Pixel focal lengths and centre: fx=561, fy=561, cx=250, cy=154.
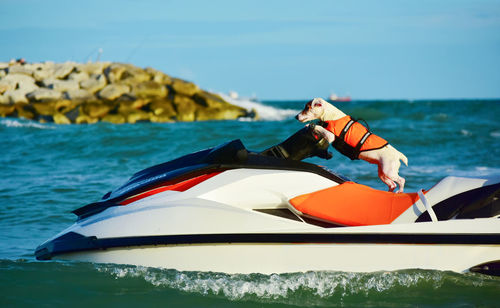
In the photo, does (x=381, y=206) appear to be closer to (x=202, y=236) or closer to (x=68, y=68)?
(x=202, y=236)

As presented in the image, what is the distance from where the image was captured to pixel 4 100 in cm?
2089

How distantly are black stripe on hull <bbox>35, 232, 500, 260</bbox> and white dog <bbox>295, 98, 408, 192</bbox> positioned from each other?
64 centimetres

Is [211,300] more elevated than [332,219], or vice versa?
[332,219]

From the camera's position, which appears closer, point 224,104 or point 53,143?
point 53,143

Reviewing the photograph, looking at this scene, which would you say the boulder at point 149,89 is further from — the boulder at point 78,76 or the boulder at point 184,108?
the boulder at point 78,76

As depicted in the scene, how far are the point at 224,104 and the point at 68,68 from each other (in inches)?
266

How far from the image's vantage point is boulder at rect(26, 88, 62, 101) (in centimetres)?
2086

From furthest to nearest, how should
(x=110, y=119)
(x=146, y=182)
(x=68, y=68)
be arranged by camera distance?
1. (x=68, y=68)
2. (x=110, y=119)
3. (x=146, y=182)

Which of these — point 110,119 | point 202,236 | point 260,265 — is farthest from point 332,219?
point 110,119

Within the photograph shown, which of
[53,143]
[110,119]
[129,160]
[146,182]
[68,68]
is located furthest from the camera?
[68,68]

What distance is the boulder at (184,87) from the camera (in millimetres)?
23359

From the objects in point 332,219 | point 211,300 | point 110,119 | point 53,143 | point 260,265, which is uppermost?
point 110,119

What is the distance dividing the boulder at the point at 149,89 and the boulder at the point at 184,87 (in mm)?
501

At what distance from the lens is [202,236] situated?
303 cm
